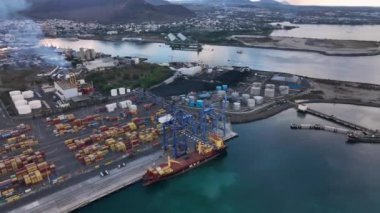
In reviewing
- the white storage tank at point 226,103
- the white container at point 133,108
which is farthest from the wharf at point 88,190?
the white storage tank at point 226,103

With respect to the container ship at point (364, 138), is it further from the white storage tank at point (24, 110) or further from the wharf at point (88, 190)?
the white storage tank at point (24, 110)

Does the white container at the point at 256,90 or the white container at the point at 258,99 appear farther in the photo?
the white container at the point at 256,90

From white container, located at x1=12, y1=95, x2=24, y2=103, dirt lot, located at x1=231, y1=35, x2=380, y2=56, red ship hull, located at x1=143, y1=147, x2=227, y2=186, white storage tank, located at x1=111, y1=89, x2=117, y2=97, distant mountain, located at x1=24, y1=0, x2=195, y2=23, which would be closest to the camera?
red ship hull, located at x1=143, y1=147, x2=227, y2=186

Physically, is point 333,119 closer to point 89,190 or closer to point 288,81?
point 288,81

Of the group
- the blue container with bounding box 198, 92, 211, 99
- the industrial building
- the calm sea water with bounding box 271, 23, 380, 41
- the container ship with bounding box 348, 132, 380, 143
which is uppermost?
the calm sea water with bounding box 271, 23, 380, 41

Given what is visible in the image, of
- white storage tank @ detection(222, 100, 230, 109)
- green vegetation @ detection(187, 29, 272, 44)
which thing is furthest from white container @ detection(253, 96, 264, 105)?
green vegetation @ detection(187, 29, 272, 44)

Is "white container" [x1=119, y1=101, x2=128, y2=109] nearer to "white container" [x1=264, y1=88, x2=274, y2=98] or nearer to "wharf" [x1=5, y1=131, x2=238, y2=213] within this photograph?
"wharf" [x1=5, y1=131, x2=238, y2=213]
